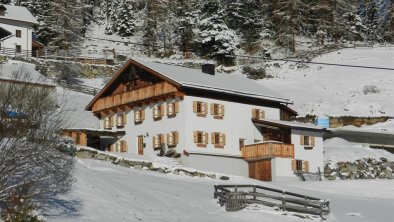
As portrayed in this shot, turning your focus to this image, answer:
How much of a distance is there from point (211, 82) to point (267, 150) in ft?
23.8

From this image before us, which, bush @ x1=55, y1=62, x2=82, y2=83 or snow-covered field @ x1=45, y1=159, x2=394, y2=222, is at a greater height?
bush @ x1=55, y1=62, x2=82, y2=83

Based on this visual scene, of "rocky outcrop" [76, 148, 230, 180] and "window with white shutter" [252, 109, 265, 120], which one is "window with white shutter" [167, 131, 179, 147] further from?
"window with white shutter" [252, 109, 265, 120]

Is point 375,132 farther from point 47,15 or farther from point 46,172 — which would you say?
point 47,15

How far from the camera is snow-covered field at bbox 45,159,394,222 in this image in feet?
97.5

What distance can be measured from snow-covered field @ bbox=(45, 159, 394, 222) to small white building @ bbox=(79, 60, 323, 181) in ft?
17.4

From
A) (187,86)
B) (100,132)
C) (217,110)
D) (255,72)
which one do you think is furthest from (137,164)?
(255,72)

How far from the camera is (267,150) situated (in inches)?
2039

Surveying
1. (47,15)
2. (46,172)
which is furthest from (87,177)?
(47,15)

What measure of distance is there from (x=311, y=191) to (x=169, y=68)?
1717 cm

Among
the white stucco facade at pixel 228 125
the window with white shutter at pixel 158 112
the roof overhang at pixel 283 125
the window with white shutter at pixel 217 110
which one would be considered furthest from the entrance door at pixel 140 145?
the roof overhang at pixel 283 125

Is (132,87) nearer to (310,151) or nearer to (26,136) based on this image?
(310,151)

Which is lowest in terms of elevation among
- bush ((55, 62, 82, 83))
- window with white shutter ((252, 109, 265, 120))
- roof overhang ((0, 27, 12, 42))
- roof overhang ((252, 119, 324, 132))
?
roof overhang ((252, 119, 324, 132))

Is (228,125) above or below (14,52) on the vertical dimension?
below

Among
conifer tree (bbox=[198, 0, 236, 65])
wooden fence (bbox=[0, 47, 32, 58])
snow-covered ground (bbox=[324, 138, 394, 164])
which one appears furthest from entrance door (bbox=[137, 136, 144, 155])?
conifer tree (bbox=[198, 0, 236, 65])
